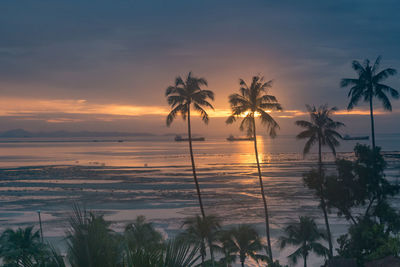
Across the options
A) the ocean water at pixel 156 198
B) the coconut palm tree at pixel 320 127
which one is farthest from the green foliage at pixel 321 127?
the ocean water at pixel 156 198

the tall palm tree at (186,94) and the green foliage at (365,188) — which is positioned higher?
the tall palm tree at (186,94)

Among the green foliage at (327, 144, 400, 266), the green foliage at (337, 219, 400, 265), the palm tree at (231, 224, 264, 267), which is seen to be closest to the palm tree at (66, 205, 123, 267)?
the green foliage at (337, 219, 400, 265)

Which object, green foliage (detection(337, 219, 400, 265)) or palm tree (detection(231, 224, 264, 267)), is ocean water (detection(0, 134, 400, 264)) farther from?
green foliage (detection(337, 219, 400, 265))

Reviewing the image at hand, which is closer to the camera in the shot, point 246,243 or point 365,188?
point 246,243

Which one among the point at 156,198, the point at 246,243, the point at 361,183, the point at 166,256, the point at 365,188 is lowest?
the point at 156,198

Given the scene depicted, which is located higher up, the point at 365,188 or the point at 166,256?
the point at 166,256

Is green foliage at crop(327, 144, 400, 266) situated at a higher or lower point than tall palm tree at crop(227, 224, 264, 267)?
higher

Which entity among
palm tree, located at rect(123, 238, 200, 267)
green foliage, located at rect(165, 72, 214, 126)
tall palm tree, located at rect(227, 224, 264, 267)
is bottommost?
tall palm tree, located at rect(227, 224, 264, 267)

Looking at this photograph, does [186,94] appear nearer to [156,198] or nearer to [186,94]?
[186,94]

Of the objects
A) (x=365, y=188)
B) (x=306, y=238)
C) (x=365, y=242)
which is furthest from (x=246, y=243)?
(x=365, y=188)

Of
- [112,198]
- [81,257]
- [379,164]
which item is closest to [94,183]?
[112,198]

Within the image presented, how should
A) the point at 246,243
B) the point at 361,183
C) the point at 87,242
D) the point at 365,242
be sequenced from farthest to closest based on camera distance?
the point at 361,183 → the point at 246,243 → the point at 365,242 → the point at 87,242

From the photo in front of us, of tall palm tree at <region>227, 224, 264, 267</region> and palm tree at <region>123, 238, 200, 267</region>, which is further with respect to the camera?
tall palm tree at <region>227, 224, 264, 267</region>

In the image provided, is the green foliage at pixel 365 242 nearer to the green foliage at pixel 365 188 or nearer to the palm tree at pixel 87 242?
the green foliage at pixel 365 188
